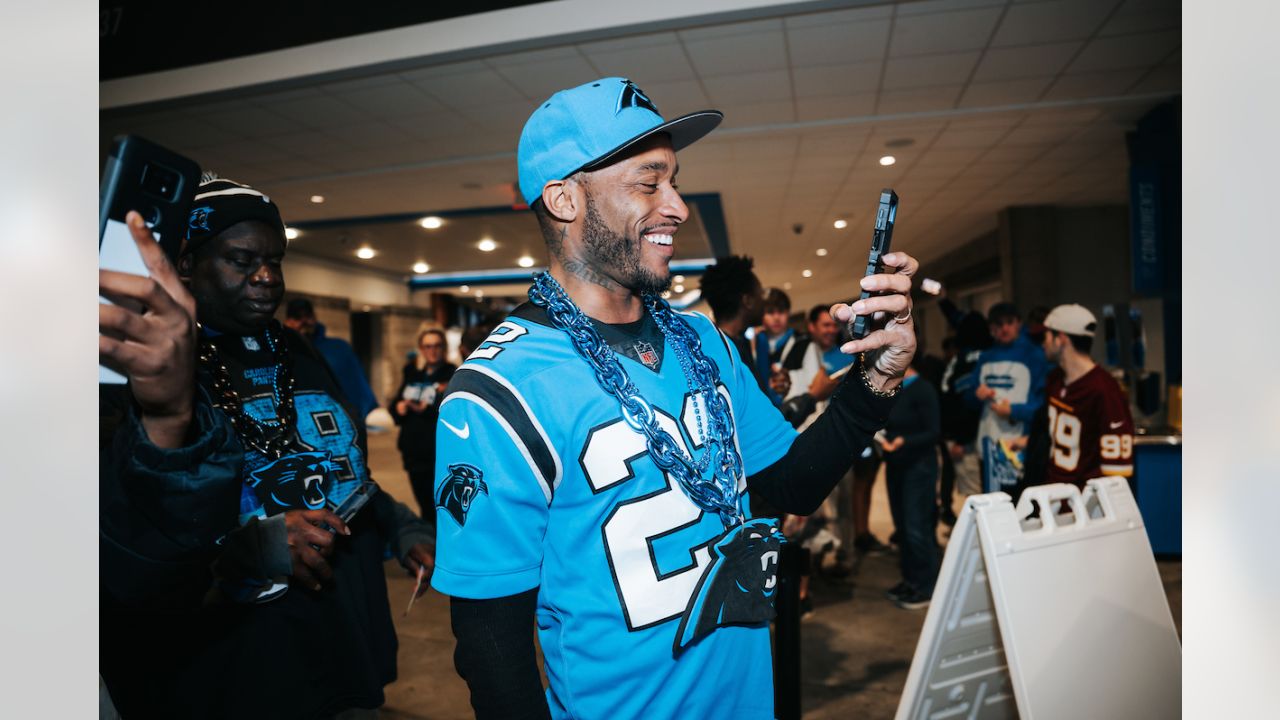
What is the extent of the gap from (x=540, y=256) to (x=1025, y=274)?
26.5 ft

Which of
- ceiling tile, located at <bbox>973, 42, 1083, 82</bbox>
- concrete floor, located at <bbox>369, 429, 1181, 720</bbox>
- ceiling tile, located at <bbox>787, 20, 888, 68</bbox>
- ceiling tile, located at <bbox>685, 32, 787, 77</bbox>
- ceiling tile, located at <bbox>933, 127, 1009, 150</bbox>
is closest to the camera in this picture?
concrete floor, located at <bbox>369, 429, 1181, 720</bbox>

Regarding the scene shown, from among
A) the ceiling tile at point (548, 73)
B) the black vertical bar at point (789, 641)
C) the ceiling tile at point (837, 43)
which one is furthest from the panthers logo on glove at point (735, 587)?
the ceiling tile at point (548, 73)

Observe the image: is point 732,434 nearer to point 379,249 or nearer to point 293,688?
point 293,688

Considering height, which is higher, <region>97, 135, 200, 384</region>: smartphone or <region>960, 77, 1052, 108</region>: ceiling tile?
<region>960, 77, 1052, 108</region>: ceiling tile

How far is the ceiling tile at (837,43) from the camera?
4355mm

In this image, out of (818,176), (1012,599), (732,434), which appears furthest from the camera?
(818,176)

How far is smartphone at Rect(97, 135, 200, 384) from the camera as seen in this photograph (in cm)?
57

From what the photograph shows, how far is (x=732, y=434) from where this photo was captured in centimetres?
121

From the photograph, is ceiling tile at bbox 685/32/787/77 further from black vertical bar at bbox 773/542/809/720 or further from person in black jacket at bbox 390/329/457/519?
black vertical bar at bbox 773/542/809/720

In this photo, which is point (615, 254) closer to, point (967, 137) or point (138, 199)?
point (138, 199)

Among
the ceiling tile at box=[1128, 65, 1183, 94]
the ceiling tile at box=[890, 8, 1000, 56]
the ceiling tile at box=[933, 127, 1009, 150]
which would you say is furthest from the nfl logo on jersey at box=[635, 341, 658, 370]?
the ceiling tile at box=[933, 127, 1009, 150]

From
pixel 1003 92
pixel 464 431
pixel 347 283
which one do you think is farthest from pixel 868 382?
pixel 347 283

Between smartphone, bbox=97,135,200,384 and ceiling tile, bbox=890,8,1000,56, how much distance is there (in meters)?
4.49

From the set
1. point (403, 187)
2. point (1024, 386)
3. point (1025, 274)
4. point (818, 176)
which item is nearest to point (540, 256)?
point (403, 187)
